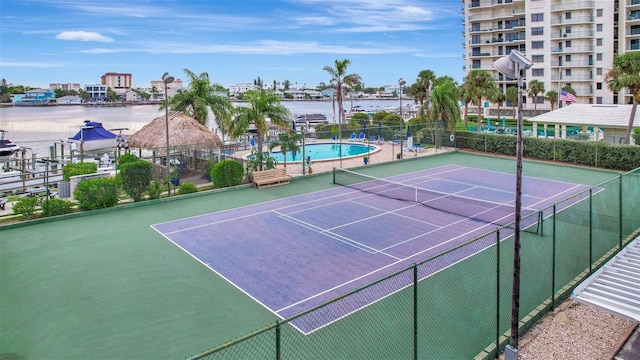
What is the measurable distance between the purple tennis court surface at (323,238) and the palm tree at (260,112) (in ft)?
15.9

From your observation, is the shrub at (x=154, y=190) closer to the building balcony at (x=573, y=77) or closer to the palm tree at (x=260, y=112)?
the palm tree at (x=260, y=112)

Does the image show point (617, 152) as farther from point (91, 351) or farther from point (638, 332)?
point (91, 351)

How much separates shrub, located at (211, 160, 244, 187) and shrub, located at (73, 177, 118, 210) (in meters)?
4.57

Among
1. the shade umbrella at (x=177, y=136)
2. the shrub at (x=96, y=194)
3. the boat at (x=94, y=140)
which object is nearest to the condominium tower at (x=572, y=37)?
the shade umbrella at (x=177, y=136)

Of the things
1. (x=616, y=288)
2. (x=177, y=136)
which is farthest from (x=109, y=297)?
(x=177, y=136)

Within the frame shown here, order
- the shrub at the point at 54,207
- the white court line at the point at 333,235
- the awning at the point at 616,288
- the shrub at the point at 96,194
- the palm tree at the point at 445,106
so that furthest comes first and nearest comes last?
the palm tree at the point at 445,106
the shrub at the point at 96,194
the shrub at the point at 54,207
the white court line at the point at 333,235
the awning at the point at 616,288

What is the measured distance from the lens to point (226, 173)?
894 inches

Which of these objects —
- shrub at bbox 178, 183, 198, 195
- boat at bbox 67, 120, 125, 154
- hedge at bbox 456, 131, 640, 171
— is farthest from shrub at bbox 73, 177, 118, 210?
hedge at bbox 456, 131, 640, 171

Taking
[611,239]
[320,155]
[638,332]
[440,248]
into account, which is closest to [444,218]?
[440,248]

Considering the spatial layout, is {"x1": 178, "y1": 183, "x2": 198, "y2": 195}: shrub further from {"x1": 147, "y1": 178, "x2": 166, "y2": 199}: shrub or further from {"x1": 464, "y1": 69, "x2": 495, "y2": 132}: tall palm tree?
{"x1": 464, "y1": 69, "x2": 495, "y2": 132}: tall palm tree

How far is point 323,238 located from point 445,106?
74.5 ft

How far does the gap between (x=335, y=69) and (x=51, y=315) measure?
4287 centimetres

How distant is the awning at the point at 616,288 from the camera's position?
329 inches

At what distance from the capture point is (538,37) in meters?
68.4
